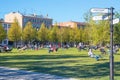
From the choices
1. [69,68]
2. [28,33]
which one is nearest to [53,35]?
[28,33]

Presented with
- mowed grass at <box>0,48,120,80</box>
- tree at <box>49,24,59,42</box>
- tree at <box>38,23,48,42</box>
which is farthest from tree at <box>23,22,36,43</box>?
mowed grass at <box>0,48,120,80</box>

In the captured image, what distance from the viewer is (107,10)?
10.6 m

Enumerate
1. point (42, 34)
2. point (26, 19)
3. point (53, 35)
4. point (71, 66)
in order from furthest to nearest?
1. point (26, 19)
2. point (53, 35)
3. point (42, 34)
4. point (71, 66)

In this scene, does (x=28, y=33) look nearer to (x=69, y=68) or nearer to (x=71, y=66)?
(x=71, y=66)

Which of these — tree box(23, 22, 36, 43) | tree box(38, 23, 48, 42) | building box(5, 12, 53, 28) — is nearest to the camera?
tree box(23, 22, 36, 43)

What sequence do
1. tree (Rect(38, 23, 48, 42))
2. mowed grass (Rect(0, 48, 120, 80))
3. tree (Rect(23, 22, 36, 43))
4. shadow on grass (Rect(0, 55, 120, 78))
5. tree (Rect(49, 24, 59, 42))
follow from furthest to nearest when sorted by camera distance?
tree (Rect(49, 24, 59, 42)), tree (Rect(38, 23, 48, 42)), tree (Rect(23, 22, 36, 43)), shadow on grass (Rect(0, 55, 120, 78)), mowed grass (Rect(0, 48, 120, 80))

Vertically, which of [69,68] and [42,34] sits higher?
[42,34]

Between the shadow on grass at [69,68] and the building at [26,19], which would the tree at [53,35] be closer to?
the building at [26,19]

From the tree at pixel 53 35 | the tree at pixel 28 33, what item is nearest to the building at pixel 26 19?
the tree at pixel 53 35

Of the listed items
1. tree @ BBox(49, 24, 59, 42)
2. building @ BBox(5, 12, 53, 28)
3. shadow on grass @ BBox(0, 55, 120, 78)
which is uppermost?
building @ BBox(5, 12, 53, 28)

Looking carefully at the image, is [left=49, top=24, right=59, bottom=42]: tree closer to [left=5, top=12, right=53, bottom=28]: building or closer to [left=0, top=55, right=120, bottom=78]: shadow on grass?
[left=5, top=12, right=53, bottom=28]: building

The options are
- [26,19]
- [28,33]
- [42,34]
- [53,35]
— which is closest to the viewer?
[28,33]

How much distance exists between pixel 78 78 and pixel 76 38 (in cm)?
9484

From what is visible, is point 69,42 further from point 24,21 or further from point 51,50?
point 51,50
